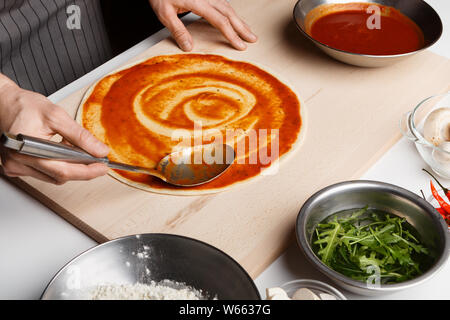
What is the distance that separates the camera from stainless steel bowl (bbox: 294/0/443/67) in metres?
1.56

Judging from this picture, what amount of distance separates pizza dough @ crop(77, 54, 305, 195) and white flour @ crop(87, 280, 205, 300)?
32 centimetres

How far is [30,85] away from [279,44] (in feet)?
2.89

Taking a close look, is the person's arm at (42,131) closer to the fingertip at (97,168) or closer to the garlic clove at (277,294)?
the fingertip at (97,168)

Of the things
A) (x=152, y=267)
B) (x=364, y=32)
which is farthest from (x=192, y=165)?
(x=364, y=32)

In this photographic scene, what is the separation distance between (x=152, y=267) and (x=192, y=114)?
583 millimetres

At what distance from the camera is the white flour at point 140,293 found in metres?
0.99

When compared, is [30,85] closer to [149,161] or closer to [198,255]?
[149,161]

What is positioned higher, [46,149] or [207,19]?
[46,149]

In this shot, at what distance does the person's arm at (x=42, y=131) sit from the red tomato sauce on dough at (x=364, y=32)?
906 millimetres

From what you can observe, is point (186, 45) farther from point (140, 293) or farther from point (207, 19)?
point (140, 293)

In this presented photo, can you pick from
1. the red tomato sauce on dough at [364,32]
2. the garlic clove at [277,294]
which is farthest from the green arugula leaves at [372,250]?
the red tomato sauce on dough at [364,32]

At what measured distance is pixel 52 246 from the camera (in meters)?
1.21

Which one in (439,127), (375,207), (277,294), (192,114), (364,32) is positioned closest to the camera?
(277,294)

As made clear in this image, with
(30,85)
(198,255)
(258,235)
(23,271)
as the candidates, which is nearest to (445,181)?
(258,235)
